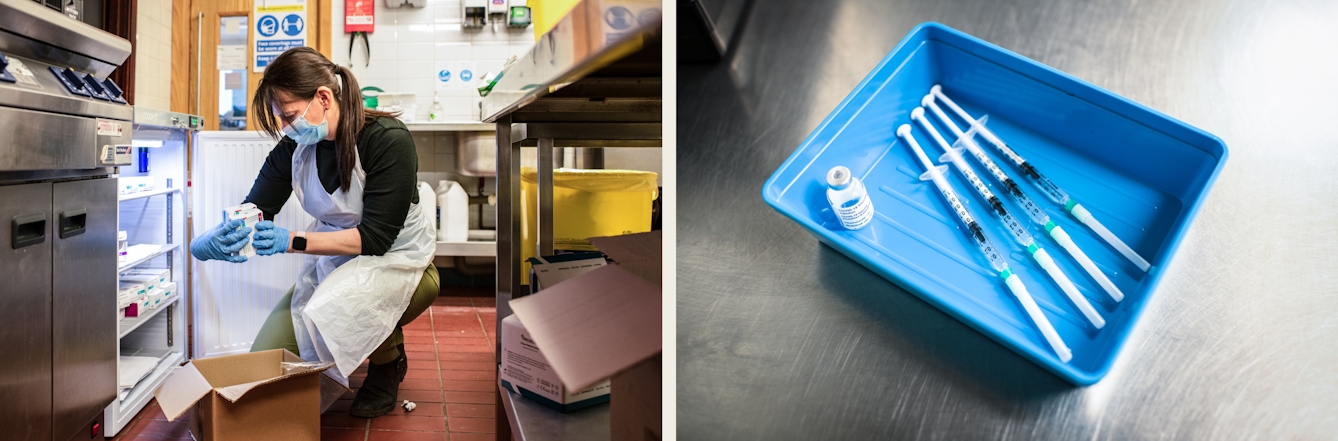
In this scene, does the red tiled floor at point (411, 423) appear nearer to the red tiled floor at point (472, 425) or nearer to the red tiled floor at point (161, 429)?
the red tiled floor at point (472, 425)

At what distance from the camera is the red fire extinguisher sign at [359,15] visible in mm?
2893

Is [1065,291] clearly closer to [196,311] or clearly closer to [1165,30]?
[1165,30]

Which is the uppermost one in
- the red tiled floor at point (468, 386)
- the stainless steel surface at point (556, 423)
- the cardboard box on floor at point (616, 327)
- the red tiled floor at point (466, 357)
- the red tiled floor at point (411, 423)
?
the cardboard box on floor at point (616, 327)

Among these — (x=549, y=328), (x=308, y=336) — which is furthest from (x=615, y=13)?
(x=308, y=336)

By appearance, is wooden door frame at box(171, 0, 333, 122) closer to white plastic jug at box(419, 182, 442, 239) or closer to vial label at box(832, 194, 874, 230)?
white plastic jug at box(419, 182, 442, 239)

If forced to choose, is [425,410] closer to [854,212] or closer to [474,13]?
[854,212]

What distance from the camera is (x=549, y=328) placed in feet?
1.55

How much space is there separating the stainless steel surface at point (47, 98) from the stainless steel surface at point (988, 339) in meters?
1.01

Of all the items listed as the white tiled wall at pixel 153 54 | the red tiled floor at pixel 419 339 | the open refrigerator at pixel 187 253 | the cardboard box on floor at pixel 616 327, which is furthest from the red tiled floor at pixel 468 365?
the white tiled wall at pixel 153 54

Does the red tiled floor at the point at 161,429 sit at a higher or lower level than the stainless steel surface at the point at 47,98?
lower

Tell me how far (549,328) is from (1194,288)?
60cm

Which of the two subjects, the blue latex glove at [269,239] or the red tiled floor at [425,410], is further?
the red tiled floor at [425,410]

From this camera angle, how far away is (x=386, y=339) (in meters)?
1.51

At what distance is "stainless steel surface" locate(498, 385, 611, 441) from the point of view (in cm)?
80
